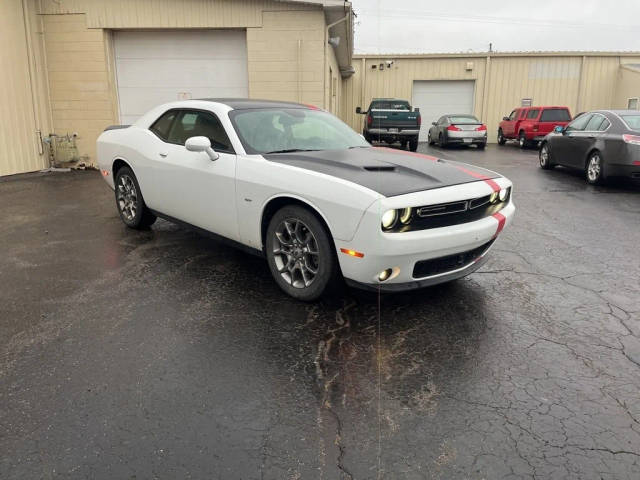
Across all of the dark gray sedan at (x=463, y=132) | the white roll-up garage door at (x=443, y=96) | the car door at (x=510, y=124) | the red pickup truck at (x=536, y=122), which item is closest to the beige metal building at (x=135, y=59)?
the dark gray sedan at (x=463, y=132)

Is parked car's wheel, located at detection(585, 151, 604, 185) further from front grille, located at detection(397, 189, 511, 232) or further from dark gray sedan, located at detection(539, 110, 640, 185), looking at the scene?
front grille, located at detection(397, 189, 511, 232)

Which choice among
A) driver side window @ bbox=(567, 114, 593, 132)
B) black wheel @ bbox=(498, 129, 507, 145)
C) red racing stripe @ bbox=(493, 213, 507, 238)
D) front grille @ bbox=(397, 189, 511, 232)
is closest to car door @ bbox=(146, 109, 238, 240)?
front grille @ bbox=(397, 189, 511, 232)

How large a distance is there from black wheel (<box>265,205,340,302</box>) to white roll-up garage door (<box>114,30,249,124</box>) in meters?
9.43

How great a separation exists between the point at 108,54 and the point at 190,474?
12339mm

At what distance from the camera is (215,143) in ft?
15.2

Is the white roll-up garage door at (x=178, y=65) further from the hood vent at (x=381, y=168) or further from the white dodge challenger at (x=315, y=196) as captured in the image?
the hood vent at (x=381, y=168)

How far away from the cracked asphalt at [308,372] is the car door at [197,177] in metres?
0.49

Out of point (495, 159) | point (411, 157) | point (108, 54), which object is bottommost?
point (495, 159)

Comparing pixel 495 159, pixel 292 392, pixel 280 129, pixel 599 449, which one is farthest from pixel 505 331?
pixel 495 159

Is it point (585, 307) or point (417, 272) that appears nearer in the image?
point (417, 272)

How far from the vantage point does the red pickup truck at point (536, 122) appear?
20.3m

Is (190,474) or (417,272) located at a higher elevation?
(417,272)

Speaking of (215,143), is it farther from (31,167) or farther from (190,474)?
(31,167)

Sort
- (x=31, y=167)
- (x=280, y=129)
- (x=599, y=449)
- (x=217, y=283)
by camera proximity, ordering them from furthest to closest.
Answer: (x=31, y=167), (x=280, y=129), (x=217, y=283), (x=599, y=449)
